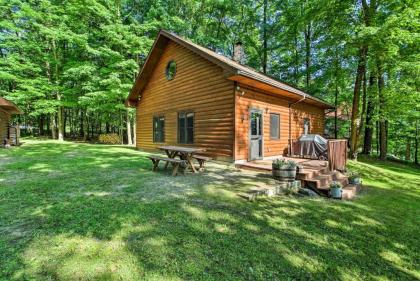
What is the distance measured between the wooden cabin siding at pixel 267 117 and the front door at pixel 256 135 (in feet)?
0.84

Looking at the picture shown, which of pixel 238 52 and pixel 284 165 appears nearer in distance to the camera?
pixel 284 165

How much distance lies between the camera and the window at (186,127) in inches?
412

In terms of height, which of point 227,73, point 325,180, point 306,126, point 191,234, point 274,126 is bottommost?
point 191,234

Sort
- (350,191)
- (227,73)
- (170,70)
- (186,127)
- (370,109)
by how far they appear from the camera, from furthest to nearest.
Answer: (370,109), (170,70), (186,127), (227,73), (350,191)

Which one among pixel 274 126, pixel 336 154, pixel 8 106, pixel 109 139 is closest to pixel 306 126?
pixel 274 126

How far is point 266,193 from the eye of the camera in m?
5.05

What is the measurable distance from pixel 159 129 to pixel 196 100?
12.1ft

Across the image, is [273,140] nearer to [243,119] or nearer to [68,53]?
[243,119]

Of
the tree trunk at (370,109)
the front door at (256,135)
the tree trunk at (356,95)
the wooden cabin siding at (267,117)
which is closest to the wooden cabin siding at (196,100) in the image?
the wooden cabin siding at (267,117)

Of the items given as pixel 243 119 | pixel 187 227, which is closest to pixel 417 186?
pixel 243 119

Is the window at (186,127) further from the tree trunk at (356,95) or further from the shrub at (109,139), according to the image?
the shrub at (109,139)

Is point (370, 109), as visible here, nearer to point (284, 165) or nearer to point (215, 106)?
point (215, 106)

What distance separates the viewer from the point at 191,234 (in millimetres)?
3111

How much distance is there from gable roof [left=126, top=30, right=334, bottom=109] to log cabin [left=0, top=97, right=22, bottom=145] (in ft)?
25.4
